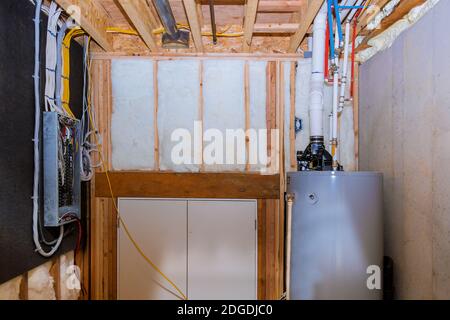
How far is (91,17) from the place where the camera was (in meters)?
1.92

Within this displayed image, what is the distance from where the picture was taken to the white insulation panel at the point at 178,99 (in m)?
2.37

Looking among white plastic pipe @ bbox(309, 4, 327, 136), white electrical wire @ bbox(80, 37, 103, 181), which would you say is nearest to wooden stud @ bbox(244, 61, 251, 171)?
white plastic pipe @ bbox(309, 4, 327, 136)

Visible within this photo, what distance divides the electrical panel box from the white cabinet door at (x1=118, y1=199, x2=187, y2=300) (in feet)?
1.57

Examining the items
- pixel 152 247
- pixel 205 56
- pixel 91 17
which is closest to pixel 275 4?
pixel 205 56

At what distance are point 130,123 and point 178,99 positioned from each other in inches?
21.4

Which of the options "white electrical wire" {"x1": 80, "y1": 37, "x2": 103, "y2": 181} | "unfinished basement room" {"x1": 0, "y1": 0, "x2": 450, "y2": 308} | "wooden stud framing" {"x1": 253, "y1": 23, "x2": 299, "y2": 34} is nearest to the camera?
"unfinished basement room" {"x1": 0, "y1": 0, "x2": 450, "y2": 308}

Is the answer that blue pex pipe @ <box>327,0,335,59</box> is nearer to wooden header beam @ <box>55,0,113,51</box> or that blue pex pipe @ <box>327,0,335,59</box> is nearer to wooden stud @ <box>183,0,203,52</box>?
wooden stud @ <box>183,0,203,52</box>

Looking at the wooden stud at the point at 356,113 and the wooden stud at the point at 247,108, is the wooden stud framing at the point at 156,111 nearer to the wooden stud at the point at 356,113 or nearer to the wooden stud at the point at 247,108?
the wooden stud at the point at 247,108

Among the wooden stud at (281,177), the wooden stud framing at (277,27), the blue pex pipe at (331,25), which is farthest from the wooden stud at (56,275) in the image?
the blue pex pipe at (331,25)

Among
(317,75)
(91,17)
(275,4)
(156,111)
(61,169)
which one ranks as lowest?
(61,169)

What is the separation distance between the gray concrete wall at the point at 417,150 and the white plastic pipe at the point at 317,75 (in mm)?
453

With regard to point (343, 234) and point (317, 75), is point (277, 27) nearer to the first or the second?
point (317, 75)

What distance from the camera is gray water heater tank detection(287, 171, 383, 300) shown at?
4.94 feet

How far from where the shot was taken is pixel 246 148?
7.74ft
